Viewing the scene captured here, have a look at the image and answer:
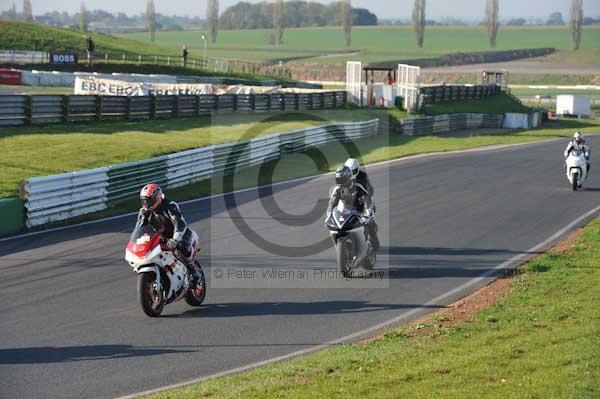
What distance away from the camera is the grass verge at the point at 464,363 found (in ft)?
28.0

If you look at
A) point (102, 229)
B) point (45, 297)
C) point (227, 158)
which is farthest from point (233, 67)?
point (45, 297)

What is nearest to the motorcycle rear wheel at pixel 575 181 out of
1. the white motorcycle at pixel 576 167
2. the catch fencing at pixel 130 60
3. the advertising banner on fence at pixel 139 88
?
the white motorcycle at pixel 576 167

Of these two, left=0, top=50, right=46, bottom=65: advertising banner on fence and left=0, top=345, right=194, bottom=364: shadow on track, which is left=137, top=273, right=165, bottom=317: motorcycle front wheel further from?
left=0, top=50, right=46, bottom=65: advertising banner on fence

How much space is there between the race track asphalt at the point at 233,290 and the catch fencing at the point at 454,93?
3373cm

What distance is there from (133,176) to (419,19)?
445 feet

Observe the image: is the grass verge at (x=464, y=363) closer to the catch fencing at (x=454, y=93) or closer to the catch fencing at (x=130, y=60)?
the catch fencing at (x=454, y=93)

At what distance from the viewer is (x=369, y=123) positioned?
4281cm

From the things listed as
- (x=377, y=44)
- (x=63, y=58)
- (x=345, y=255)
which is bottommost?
(x=345, y=255)

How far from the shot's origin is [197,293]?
42.8ft

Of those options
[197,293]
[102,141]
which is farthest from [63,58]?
[197,293]

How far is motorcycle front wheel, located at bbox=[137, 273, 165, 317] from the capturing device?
1192 cm

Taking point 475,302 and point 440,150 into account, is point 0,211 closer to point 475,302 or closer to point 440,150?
point 475,302

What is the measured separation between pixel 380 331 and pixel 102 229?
344 inches

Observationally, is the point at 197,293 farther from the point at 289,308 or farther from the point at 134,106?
the point at 134,106
